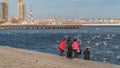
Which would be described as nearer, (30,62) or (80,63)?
(30,62)

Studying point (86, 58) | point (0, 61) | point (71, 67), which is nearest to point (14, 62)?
point (0, 61)

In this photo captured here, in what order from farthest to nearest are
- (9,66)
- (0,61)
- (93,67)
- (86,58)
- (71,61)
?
(86,58)
(71,61)
(93,67)
(0,61)
(9,66)

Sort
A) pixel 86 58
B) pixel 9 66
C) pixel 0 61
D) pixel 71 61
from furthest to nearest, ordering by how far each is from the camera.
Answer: pixel 86 58 → pixel 71 61 → pixel 0 61 → pixel 9 66

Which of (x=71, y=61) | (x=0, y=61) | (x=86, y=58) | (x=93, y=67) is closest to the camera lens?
(x=0, y=61)

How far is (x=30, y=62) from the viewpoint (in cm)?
2381

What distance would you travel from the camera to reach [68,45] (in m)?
28.4

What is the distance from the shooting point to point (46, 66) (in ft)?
74.0

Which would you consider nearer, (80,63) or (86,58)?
(80,63)

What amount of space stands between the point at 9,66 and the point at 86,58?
977 centimetres

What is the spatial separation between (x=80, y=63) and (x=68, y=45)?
2278mm

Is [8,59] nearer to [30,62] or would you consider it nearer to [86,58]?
[30,62]

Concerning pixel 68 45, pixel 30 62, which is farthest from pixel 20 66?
pixel 68 45

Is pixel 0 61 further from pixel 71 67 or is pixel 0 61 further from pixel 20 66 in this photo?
pixel 71 67

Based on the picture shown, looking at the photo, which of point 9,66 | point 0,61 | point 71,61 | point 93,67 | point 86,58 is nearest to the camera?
point 9,66
